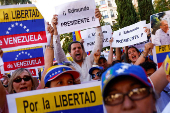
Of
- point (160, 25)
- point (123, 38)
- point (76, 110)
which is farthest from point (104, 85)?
point (123, 38)

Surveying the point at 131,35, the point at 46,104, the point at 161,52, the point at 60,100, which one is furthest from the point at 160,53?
the point at 46,104

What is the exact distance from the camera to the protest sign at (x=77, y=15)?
4.03 meters

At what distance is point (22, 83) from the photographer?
2.96m

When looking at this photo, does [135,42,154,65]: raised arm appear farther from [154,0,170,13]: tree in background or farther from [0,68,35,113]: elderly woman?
[154,0,170,13]: tree in background

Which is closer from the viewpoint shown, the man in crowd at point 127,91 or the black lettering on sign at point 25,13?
the man in crowd at point 127,91

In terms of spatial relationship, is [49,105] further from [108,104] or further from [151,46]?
[151,46]

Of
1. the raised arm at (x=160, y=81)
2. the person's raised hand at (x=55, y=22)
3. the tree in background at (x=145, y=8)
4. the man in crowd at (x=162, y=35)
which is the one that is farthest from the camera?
the tree in background at (x=145, y=8)

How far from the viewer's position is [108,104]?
1332mm

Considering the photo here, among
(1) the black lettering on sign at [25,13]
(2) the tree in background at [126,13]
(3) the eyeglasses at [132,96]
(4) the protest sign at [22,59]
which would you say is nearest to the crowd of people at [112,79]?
(3) the eyeglasses at [132,96]

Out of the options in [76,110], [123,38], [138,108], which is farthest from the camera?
[123,38]

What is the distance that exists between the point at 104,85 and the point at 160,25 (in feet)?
11.3

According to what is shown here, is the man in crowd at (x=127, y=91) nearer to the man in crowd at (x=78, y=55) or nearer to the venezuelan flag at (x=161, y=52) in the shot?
the man in crowd at (x=78, y=55)

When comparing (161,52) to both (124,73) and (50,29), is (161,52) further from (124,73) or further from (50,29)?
(124,73)

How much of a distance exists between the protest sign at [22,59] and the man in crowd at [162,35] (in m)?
2.28
